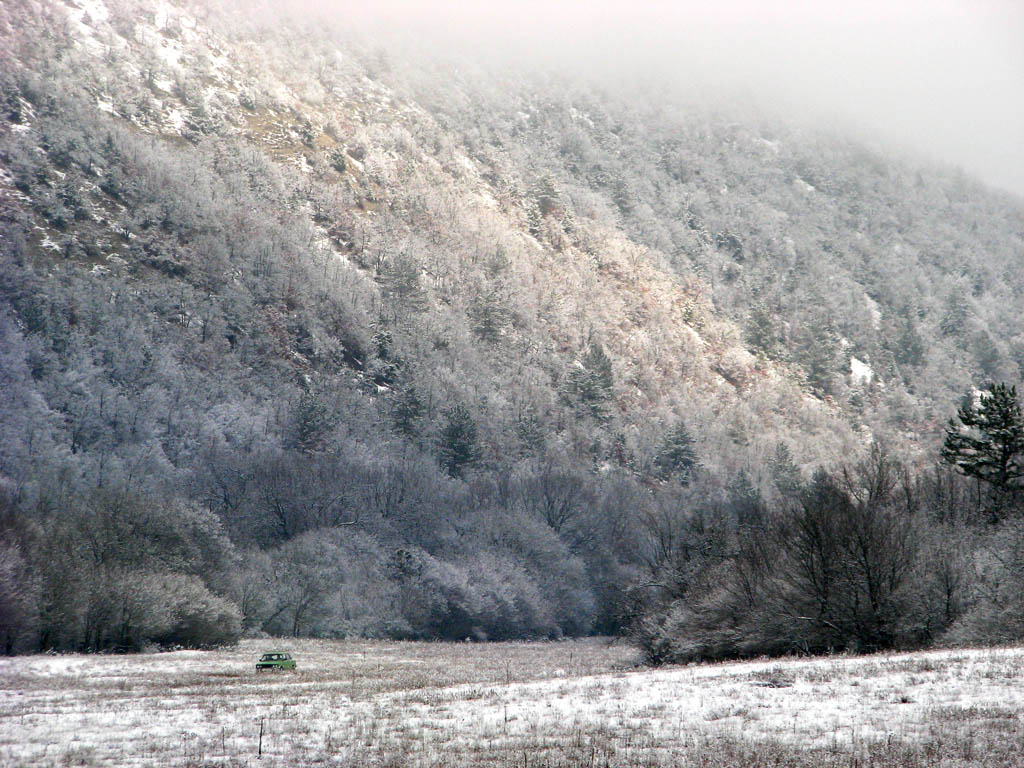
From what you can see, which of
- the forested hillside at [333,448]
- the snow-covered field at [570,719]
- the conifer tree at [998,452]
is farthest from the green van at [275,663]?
the conifer tree at [998,452]

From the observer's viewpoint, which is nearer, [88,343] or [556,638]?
[556,638]

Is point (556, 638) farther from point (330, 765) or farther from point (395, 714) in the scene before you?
point (330, 765)

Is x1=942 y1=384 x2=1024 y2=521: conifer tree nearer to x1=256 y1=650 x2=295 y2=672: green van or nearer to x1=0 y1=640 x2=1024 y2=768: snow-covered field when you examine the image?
x1=0 y1=640 x2=1024 y2=768: snow-covered field

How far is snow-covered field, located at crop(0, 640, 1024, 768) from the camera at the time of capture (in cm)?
1762

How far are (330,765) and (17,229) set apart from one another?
14569 centimetres

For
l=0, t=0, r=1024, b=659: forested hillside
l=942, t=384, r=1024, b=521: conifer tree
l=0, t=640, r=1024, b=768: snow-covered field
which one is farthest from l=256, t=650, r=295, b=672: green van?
l=942, t=384, r=1024, b=521: conifer tree

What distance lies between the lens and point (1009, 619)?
34594mm

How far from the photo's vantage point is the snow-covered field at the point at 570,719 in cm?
1762

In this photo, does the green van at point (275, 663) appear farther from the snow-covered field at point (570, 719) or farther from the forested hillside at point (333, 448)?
the forested hillside at point (333, 448)

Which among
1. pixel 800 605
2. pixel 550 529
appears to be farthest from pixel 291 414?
pixel 800 605

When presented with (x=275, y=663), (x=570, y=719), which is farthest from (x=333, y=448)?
(x=570, y=719)

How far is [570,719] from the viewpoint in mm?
22094

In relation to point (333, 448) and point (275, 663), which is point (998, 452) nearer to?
point (275, 663)

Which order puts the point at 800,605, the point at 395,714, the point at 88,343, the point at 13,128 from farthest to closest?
the point at 13,128 → the point at 88,343 → the point at 800,605 → the point at 395,714
